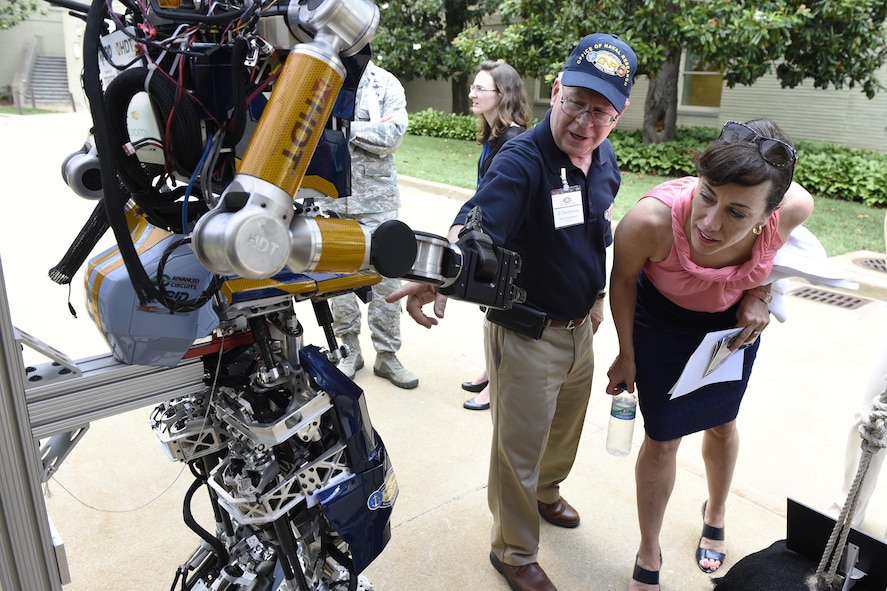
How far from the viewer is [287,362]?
1785mm

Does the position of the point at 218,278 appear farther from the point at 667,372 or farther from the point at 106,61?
the point at 667,372

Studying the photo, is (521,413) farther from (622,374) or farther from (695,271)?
(695,271)

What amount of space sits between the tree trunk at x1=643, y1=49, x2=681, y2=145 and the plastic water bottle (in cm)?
1039

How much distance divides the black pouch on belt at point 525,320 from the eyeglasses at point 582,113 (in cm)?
66

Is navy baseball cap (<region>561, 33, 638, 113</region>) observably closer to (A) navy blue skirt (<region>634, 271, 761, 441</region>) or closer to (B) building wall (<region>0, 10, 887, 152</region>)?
(A) navy blue skirt (<region>634, 271, 761, 441</region>)

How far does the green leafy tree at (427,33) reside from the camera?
1711cm

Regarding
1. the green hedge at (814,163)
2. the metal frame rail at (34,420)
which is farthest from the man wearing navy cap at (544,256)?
the green hedge at (814,163)

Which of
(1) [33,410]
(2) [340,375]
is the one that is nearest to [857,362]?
(2) [340,375]

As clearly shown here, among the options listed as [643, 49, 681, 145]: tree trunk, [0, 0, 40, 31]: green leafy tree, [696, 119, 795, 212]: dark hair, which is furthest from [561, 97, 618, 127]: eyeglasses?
[643, 49, 681, 145]: tree trunk

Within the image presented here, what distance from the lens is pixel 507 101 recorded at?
3.89 metres

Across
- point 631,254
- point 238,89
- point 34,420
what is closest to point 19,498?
point 34,420

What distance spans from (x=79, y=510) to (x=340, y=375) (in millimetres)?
1917

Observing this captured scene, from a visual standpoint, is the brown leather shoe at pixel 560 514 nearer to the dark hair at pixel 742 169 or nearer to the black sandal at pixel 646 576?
the black sandal at pixel 646 576

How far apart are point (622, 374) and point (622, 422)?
514 mm
